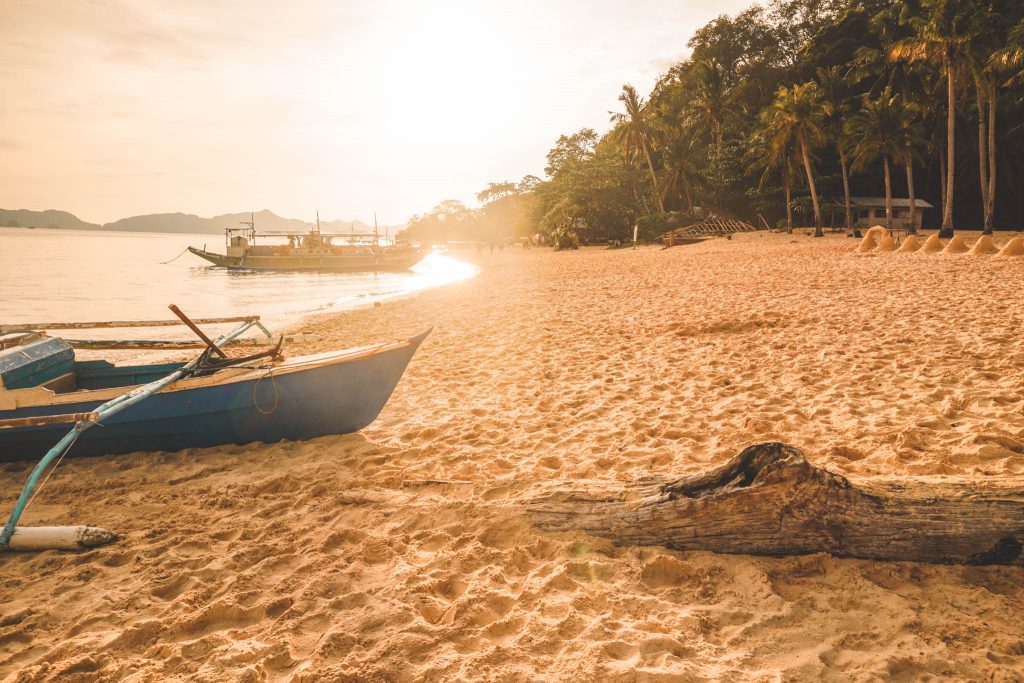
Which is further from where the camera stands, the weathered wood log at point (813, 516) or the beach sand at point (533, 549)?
the weathered wood log at point (813, 516)

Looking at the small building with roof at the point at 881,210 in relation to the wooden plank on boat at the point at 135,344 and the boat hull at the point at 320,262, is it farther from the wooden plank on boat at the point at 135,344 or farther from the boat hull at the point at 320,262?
the wooden plank on boat at the point at 135,344

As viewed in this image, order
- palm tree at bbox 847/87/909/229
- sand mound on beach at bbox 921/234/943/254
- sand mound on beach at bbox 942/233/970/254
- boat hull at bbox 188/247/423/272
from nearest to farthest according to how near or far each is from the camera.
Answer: sand mound on beach at bbox 942/233/970/254 → sand mound on beach at bbox 921/234/943/254 → palm tree at bbox 847/87/909/229 → boat hull at bbox 188/247/423/272

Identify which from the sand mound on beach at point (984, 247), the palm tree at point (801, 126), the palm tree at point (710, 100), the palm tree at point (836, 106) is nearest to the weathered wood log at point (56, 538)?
the sand mound on beach at point (984, 247)

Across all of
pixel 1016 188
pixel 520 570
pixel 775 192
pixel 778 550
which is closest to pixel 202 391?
pixel 520 570

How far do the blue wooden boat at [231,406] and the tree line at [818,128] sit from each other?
24887 millimetres

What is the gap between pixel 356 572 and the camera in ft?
10.3

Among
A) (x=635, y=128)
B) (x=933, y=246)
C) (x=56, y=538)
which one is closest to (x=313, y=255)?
(x=635, y=128)

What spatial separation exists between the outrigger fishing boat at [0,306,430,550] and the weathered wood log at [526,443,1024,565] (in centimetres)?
316

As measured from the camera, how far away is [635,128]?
4234cm

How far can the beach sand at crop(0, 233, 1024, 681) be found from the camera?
237cm

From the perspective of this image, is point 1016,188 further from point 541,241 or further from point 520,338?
point 520,338

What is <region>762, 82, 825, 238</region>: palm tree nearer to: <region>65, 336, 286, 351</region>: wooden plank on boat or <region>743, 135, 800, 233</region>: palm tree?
<region>743, 135, 800, 233</region>: palm tree

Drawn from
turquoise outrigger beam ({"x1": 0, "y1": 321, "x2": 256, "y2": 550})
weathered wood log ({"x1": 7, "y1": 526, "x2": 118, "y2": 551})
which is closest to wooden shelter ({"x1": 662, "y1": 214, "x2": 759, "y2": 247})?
turquoise outrigger beam ({"x1": 0, "y1": 321, "x2": 256, "y2": 550})

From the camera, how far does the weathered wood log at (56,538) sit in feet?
11.5
